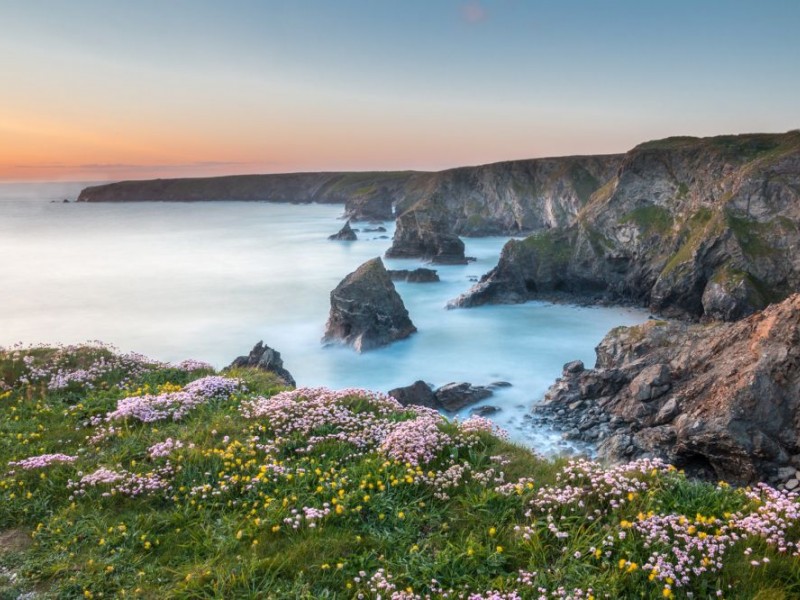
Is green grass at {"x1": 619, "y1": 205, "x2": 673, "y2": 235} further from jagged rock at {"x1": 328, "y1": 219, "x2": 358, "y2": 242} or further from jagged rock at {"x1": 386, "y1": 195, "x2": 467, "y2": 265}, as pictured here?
jagged rock at {"x1": 328, "y1": 219, "x2": 358, "y2": 242}

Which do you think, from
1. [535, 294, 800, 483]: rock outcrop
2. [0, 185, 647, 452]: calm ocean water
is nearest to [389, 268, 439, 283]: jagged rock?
[0, 185, 647, 452]: calm ocean water

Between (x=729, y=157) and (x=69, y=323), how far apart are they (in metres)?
63.2

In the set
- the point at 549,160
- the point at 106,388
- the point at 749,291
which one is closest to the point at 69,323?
the point at 106,388

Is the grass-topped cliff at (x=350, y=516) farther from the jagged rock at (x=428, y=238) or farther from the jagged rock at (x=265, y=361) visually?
the jagged rock at (x=428, y=238)

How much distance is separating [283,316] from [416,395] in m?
25.8

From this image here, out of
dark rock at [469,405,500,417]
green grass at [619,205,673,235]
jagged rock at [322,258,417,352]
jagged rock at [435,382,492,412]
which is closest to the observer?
dark rock at [469,405,500,417]

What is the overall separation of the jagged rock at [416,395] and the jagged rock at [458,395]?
1.89ft

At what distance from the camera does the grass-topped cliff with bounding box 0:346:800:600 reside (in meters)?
6.91

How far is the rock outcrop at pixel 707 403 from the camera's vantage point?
17422 millimetres

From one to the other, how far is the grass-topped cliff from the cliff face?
35699 mm

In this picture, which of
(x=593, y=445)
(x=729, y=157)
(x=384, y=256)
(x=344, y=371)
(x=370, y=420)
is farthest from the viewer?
(x=384, y=256)

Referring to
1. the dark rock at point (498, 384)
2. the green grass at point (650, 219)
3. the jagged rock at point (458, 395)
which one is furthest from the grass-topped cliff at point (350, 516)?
the green grass at point (650, 219)

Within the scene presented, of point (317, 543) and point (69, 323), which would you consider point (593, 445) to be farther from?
point (69, 323)

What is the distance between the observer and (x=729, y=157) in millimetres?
51781
